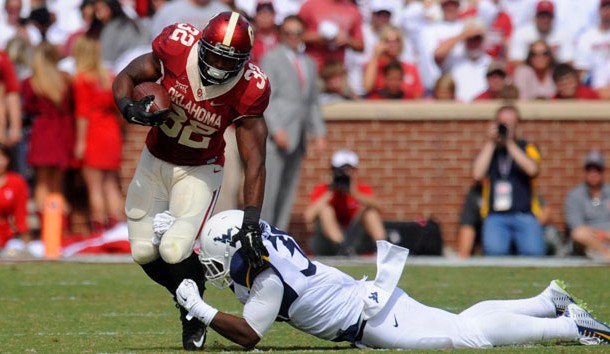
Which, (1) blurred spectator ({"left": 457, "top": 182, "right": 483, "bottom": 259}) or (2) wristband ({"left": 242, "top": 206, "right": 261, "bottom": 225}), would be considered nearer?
(2) wristband ({"left": 242, "top": 206, "right": 261, "bottom": 225})

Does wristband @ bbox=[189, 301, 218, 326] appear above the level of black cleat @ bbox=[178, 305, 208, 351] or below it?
above

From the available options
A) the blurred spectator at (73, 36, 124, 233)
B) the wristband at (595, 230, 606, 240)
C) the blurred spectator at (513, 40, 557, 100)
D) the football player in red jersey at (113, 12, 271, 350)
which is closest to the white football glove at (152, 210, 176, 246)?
the football player in red jersey at (113, 12, 271, 350)

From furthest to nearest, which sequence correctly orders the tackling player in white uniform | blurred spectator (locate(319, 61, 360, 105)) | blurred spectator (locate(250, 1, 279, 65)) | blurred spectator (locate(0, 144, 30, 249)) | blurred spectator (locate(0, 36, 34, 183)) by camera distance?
blurred spectator (locate(319, 61, 360, 105))
blurred spectator (locate(0, 36, 34, 183))
blurred spectator (locate(250, 1, 279, 65))
blurred spectator (locate(0, 144, 30, 249))
the tackling player in white uniform

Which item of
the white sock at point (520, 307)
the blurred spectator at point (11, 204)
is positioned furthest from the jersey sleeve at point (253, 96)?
the blurred spectator at point (11, 204)

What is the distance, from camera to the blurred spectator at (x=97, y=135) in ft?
40.6

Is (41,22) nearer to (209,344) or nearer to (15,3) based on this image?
(15,3)

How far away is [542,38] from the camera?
13781mm

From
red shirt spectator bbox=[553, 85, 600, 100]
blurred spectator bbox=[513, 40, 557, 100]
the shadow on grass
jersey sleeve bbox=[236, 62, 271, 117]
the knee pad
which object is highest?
blurred spectator bbox=[513, 40, 557, 100]

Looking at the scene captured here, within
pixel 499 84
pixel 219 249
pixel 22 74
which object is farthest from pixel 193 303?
pixel 499 84

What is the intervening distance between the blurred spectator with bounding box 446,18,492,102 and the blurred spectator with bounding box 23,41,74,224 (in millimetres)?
3988

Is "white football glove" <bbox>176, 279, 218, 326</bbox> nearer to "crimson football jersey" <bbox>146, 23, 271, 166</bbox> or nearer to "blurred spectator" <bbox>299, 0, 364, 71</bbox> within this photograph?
"crimson football jersey" <bbox>146, 23, 271, 166</bbox>

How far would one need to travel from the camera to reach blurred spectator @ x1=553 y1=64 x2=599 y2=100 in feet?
43.9

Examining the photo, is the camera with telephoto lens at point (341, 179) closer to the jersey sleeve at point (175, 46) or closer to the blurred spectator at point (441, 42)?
the blurred spectator at point (441, 42)

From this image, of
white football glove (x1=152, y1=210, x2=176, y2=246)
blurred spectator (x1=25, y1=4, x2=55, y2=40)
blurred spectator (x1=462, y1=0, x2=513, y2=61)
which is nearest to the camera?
white football glove (x1=152, y1=210, x2=176, y2=246)
